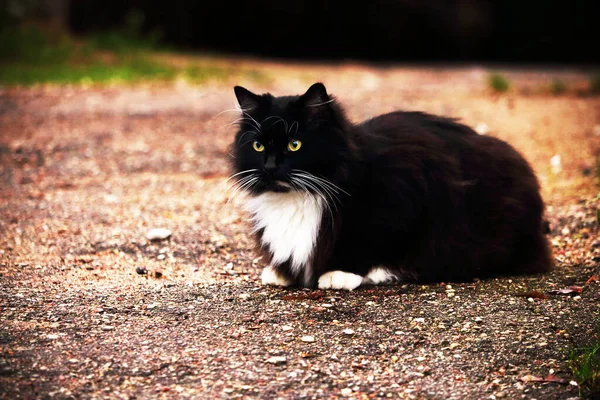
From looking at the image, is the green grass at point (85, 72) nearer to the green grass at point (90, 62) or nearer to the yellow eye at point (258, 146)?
the green grass at point (90, 62)

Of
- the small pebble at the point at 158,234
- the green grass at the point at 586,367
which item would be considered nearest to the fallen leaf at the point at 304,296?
the green grass at the point at 586,367

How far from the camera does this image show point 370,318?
3490 millimetres

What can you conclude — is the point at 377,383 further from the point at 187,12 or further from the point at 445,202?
the point at 187,12

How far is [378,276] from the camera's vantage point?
389 centimetres

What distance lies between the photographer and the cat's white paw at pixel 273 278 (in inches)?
154

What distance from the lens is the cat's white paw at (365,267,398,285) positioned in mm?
3883

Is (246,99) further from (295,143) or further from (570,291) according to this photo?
(570,291)

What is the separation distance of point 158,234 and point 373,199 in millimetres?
1656

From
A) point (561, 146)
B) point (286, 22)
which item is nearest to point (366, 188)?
point (561, 146)

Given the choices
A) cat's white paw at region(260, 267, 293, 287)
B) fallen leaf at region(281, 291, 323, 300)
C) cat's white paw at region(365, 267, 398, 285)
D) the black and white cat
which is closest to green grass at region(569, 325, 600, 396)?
the black and white cat

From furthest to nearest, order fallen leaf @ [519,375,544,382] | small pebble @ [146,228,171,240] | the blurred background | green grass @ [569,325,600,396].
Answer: the blurred background
small pebble @ [146,228,171,240]
fallen leaf @ [519,375,544,382]
green grass @ [569,325,600,396]

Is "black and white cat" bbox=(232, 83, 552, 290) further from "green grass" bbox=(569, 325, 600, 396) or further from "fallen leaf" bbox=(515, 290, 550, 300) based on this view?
"green grass" bbox=(569, 325, 600, 396)

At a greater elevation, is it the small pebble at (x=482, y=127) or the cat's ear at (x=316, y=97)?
the cat's ear at (x=316, y=97)

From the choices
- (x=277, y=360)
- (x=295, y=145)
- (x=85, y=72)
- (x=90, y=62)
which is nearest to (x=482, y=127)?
(x=295, y=145)
